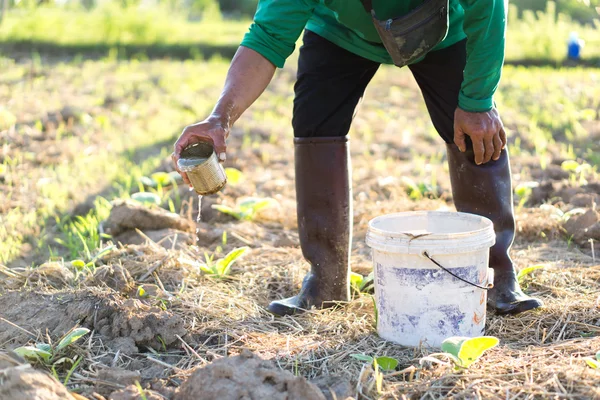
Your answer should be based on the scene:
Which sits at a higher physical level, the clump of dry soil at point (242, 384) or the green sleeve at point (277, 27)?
the green sleeve at point (277, 27)

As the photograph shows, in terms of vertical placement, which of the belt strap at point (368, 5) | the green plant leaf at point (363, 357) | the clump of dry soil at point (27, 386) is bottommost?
the green plant leaf at point (363, 357)

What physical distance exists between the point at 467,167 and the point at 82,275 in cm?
139

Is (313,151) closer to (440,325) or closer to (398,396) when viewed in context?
(440,325)

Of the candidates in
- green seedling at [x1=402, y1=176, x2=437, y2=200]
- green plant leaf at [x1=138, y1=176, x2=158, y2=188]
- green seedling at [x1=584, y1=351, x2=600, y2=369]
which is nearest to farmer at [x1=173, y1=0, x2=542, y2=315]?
green seedling at [x1=584, y1=351, x2=600, y2=369]

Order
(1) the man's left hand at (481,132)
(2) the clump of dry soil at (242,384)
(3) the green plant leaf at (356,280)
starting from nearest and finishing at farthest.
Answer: (2) the clump of dry soil at (242,384), (1) the man's left hand at (481,132), (3) the green plant leaf at (356,280)

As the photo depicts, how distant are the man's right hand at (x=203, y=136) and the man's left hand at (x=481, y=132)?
0.72 m

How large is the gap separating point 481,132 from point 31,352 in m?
1.42

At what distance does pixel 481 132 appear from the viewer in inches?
92.7

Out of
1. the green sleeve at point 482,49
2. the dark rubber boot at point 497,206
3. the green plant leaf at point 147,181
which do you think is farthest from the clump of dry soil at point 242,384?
the green plant leaf at point 147,181

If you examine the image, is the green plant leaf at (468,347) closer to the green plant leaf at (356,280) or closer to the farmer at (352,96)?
the farmer at (352,96)

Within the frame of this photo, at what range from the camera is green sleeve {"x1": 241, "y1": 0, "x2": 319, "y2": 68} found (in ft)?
7.58

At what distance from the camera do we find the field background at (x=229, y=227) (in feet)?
6.98

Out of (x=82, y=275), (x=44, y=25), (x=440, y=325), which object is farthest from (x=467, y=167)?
(x=44, y=25)

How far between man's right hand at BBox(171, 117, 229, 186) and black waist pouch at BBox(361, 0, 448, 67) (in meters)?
0.53
